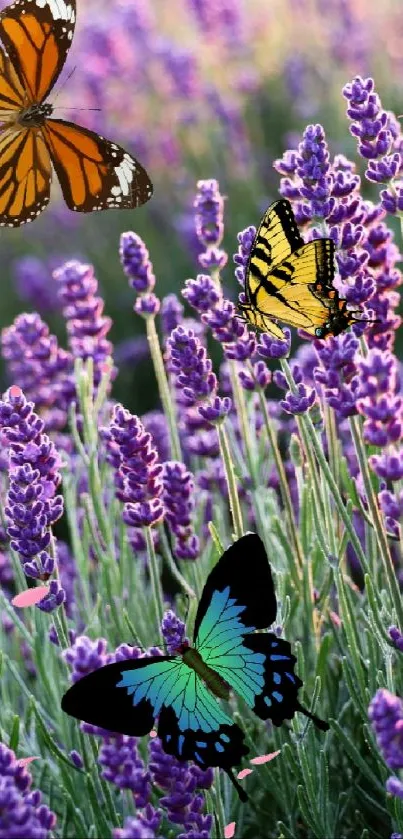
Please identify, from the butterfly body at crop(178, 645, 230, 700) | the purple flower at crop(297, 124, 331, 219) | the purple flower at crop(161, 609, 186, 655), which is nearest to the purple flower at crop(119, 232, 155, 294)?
the purple flower at crop(297, 124, 331, 219)

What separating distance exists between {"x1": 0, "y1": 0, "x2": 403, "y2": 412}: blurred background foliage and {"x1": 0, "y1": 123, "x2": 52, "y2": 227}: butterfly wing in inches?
133

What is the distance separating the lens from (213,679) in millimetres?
1494

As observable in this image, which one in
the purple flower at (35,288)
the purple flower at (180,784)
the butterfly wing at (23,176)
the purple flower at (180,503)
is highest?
the purple flower at (35,288)

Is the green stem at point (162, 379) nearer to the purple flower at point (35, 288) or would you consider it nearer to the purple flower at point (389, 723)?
the purple flower at point (389, 723)

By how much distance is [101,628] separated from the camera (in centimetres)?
255

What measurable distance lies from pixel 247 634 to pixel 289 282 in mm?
627

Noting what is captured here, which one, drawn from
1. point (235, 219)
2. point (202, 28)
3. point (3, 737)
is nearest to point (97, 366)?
point (3, 737)

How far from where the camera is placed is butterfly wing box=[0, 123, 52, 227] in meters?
2.64

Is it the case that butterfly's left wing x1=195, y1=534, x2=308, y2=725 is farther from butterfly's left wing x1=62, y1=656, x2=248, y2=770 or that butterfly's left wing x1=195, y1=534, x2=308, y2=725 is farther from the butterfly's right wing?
the butterfly's right wing

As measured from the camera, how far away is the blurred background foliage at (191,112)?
6555 millimetres

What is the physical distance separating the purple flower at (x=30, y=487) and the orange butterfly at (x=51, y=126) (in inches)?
27.8

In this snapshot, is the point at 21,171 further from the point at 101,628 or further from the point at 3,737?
the point at 3,737

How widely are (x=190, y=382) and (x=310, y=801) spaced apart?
2.35ft

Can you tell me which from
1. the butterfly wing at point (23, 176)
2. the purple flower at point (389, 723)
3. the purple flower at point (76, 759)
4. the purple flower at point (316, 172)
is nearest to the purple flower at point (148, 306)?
the butterfly wing at point (23, 176)
